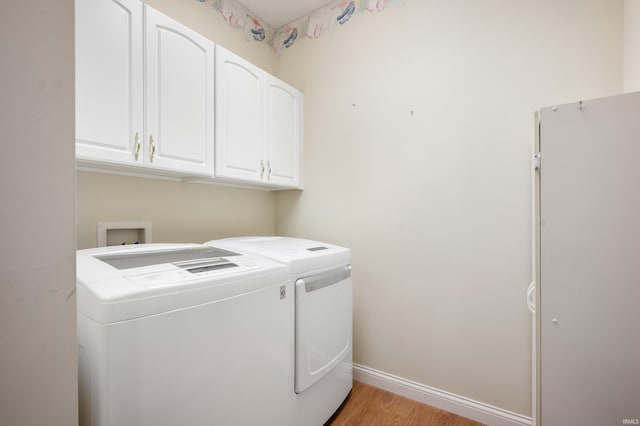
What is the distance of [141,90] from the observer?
1.37 metres

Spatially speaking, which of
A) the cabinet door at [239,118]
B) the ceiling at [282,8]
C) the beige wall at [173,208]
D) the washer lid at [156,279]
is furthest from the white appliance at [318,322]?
the ceiling at [282,8]

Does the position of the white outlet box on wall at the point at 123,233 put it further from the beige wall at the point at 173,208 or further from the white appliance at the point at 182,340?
the white appliance at the point at 182,340

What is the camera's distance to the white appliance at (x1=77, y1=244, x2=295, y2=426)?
0.80 metres

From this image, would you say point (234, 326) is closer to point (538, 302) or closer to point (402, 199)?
point (538, 302)

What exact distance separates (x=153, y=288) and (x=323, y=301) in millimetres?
907

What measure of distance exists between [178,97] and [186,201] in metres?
0.70

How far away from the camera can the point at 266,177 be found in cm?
205

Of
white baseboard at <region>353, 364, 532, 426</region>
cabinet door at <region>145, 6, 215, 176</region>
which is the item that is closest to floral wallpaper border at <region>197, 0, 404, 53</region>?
cabinet door at <region>145, 6, 215, 176</region>

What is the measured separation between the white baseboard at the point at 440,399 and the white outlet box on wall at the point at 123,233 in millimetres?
1705

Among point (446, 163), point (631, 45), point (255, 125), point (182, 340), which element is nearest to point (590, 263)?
point (446, 163)

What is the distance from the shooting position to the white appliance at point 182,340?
0.80 metres

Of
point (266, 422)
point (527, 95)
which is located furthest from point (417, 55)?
point (266, 422)

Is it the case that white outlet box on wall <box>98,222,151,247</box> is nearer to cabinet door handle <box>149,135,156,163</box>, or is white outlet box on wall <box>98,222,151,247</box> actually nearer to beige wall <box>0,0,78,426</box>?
cabinet door handle <box>149,135,156,163</box>

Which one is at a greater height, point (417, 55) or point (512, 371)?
point (417, 55)
